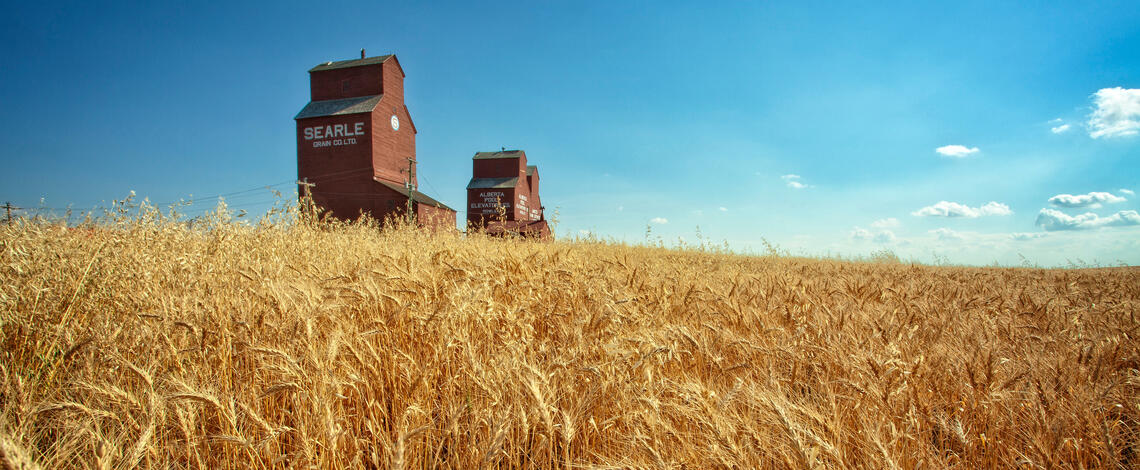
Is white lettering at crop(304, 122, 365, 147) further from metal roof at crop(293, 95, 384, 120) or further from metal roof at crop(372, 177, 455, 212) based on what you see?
metal roof at crop(372, 177, 455, 212)

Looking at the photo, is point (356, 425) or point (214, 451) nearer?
point (214, 451)

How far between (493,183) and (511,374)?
3323cm

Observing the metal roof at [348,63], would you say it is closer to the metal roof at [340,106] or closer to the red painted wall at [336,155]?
the metal roof at [340,106]

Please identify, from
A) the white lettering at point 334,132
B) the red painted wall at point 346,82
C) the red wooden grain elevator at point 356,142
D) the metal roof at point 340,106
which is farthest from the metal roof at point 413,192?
the red painted wall at point 346,82

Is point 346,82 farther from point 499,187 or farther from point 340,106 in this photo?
point 499,187

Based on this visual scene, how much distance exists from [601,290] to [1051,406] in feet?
6.90

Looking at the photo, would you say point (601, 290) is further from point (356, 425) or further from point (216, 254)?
point (216, 254)

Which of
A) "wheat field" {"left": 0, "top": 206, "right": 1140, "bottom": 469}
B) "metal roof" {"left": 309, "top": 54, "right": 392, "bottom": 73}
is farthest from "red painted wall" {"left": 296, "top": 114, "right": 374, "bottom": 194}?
"wheat field" {"left": 0, "top": 206, "right": 1140, "bottom": 469}

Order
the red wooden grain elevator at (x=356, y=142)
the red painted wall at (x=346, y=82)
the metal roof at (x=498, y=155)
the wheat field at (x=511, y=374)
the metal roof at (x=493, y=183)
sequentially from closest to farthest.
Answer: the wheat field at (x=511, y=374) → the red wooden grain elevator at (x=356, y=142) → the red painted wall at (x=346, y=82) → the metal roof at (x=493, y=183) → the metal roof at (x=498, y=155)

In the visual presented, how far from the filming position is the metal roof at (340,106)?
24.3 metres

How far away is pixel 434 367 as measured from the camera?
1.89m

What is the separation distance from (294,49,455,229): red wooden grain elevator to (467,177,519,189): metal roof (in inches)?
284

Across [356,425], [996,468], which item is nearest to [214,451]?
[356,425]

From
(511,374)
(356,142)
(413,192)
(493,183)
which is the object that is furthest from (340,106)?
(511,374)
